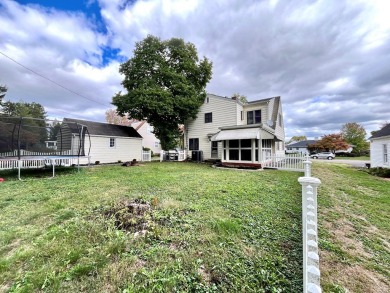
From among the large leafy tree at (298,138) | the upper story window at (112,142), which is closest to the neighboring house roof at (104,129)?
the upper story window at (112,142)

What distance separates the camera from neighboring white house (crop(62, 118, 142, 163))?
1398 cm

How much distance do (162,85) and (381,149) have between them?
712 inches

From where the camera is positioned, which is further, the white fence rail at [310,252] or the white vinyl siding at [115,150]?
the white vinyl siding at [115,150]

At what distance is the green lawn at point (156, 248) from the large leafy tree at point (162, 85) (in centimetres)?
1147

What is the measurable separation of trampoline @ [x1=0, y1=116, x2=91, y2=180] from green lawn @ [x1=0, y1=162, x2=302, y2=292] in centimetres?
554

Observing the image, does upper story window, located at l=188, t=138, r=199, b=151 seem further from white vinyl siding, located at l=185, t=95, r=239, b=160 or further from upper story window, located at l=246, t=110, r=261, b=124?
upper story window, located at l=246, t=110, r=261, b=124

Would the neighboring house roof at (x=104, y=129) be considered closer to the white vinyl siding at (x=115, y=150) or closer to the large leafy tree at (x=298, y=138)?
the white vinyl siding at (x=115, y=150)

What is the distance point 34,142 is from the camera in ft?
30.5

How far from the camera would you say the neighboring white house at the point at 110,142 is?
1398 centimetres

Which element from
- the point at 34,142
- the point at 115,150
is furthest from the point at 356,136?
the point at 34,142

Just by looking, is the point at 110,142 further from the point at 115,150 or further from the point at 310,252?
the point at 310,252

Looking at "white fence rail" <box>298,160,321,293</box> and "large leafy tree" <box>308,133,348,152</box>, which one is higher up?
"large leafy tree" <box>308,133,348,152</box>

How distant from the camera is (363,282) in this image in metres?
2.02

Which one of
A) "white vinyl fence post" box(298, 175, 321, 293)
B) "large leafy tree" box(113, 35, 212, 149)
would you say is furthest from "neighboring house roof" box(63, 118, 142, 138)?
"white vinyl fence post" box(298, 175, 321, 293)
